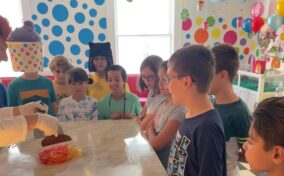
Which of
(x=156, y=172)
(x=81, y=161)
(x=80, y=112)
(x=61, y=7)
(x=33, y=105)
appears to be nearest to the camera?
(x=156, y=172)

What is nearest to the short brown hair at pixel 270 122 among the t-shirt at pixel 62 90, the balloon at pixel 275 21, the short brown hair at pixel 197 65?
the short brown hair at pixel 197 65

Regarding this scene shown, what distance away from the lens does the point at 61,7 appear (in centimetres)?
412

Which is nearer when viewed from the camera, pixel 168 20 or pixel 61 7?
pixel 61 7

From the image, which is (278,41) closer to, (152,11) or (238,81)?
(238,81)

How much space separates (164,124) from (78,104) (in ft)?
2.40

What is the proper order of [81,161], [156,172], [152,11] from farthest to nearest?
[152,11] < [81,161] < [156,172]

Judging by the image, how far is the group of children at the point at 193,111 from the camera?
2.35 feet

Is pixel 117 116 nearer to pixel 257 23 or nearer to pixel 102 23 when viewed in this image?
pixel 102 23

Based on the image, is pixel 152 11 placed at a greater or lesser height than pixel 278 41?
greater

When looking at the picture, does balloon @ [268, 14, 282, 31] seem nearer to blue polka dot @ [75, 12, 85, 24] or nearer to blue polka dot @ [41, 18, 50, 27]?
blue polka dot @ [75, 12, 85, 24]

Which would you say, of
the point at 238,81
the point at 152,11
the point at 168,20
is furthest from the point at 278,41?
the point at 152,11

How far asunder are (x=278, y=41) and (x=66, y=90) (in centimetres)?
325

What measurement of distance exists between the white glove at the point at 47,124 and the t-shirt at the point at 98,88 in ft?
3.63

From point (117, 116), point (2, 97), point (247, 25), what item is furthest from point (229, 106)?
point (247, 25)
